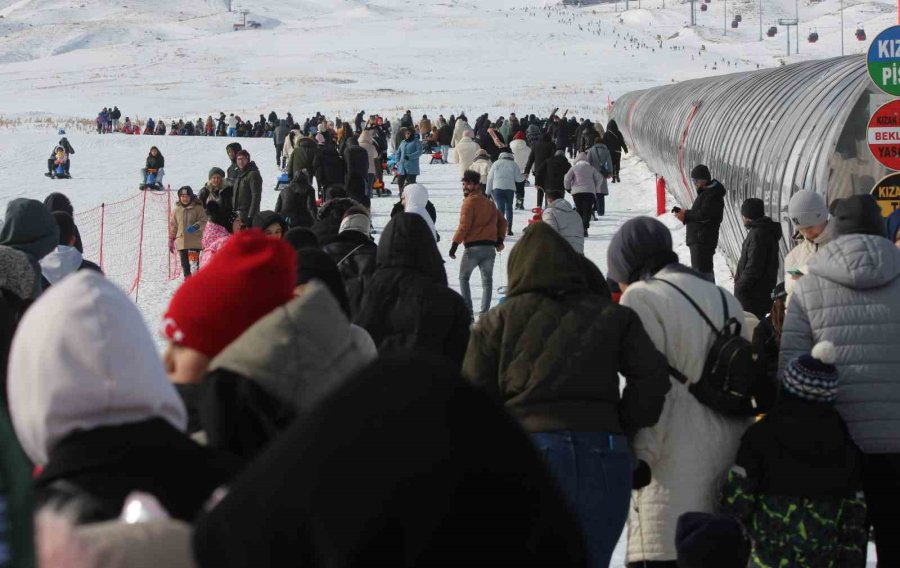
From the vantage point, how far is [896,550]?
4750mm

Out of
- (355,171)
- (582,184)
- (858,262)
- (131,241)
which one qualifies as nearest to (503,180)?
(582,184)

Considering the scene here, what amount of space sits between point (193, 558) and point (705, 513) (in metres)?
3.07

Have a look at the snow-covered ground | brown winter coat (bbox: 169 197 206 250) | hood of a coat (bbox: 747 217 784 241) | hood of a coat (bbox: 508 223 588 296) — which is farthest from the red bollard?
hood of a coat (bbox: 508 223 588 296)

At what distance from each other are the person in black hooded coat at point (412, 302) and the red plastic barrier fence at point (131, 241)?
9.14 m

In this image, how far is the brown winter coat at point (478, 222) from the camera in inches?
458

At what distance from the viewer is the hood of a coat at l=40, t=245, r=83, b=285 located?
720 centimetres

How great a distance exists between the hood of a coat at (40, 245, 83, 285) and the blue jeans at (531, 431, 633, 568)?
3.94 m

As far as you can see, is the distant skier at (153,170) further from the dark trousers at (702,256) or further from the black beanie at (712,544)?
the black beanie at (712,544)

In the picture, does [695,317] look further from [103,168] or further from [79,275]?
[103,168]

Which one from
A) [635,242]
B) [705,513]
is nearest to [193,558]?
[705,513]

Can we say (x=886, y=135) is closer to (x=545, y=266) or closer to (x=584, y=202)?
(x=545, y=266)

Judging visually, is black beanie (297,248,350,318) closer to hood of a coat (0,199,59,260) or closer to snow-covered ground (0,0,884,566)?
hood of a coat (0,199,59,260)

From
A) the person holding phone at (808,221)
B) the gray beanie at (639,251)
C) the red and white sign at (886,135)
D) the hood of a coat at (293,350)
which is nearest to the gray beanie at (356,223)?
the person holding phone at (808,221)

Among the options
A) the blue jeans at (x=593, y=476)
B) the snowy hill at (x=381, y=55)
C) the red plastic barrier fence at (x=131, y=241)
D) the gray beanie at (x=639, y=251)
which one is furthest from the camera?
the snowy hill at (x=381, y=55)
